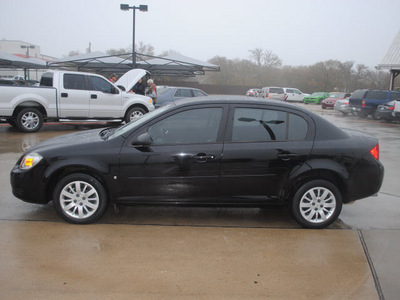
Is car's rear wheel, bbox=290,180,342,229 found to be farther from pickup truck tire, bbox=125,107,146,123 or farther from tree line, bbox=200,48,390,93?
tree line, bbox=200,48,390,93

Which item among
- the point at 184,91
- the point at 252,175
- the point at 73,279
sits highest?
the point at 184,91

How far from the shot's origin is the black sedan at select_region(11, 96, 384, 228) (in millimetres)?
4148

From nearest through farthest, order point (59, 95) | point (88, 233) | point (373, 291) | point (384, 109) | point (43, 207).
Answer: point (373, 291) → point (88, 233) → point (43, 207) → point (59, 95) → point (384, 109)

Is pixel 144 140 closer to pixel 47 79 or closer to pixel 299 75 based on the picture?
pixel 47 79

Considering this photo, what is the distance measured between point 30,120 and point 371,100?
59.1 ft

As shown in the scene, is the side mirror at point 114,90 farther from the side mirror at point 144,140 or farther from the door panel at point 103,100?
the side mirror at point 144,140

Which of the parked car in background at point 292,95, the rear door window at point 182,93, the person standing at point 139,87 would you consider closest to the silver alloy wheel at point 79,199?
the person standing at point 139,87

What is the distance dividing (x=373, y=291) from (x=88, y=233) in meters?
2.90

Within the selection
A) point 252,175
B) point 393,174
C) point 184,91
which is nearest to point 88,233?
point 252,175

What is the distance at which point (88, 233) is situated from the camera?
4.02 metres

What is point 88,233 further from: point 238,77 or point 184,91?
point 238,77

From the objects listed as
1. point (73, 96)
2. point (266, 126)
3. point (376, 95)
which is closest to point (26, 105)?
point (73, 96)

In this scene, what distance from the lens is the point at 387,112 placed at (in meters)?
18.9

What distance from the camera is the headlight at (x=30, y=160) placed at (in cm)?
416
